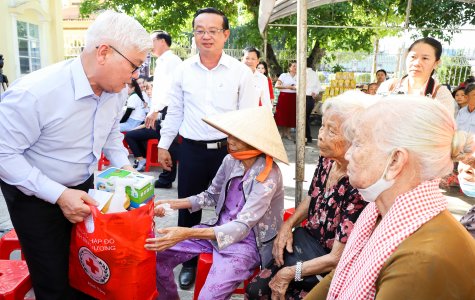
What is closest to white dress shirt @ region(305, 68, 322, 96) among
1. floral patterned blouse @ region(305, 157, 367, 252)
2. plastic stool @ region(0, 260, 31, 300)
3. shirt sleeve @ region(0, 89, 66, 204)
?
floral patterned blouse @ region(305, 157, 367, 252)

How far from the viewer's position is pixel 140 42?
1646mm

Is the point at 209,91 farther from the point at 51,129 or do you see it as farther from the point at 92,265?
the point at 92,265

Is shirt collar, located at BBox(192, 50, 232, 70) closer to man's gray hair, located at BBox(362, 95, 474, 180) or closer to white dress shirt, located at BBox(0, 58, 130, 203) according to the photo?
white dress shirt, located at BBox(0, 58, 130, 203)

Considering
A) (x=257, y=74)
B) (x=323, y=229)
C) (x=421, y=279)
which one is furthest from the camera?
(x=257, y=74)

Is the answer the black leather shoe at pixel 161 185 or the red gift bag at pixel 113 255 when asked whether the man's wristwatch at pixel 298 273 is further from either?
the black leather shoe at pixel 161 185

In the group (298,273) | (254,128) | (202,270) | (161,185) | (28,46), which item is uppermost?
(28,46)

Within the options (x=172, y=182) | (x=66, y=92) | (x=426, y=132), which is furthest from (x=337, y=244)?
(x=172, y=182)

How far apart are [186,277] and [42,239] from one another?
119cm

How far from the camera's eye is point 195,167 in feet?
9.16

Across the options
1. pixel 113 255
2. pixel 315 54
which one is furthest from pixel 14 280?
pixel 315 54

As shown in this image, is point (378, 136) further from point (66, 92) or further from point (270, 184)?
point (66, 92)

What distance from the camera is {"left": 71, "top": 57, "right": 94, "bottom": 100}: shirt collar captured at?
5.45 feet

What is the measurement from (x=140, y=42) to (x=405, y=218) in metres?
1.27

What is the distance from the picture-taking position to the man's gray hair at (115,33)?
1.59 meters
